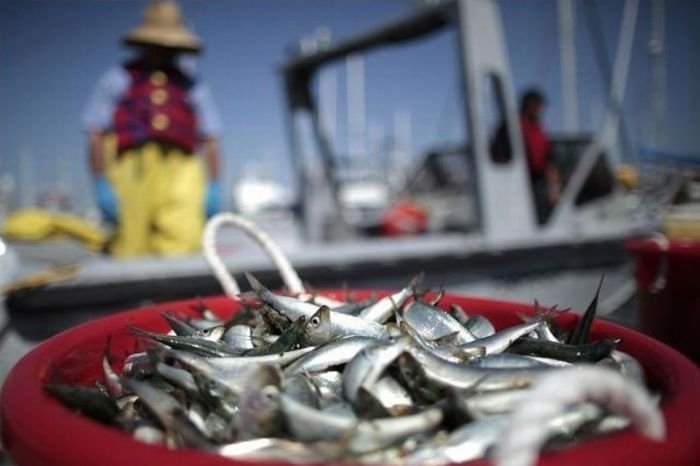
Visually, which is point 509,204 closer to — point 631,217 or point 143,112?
point 631,217

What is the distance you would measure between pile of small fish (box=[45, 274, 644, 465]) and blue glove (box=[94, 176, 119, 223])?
322 centimetres

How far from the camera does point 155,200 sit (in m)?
4.07

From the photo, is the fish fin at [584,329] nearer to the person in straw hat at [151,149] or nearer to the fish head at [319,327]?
the fish head at [319,327]

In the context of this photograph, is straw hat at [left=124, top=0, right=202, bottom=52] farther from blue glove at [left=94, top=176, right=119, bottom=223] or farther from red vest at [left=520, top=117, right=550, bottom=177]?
red vest at [left=520, top=117, right=550, bottom=177]

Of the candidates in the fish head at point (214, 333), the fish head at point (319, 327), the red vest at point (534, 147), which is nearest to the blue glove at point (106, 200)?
the fish head at point (214, 333)

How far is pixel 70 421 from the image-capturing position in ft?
2.35

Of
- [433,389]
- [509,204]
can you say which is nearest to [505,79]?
[509,204]

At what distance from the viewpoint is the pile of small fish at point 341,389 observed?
0.73 metres

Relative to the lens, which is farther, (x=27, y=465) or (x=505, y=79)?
(x=505, y=79)

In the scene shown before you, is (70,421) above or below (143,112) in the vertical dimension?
below

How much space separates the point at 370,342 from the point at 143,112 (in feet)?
11.7

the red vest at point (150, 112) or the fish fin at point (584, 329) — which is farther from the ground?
the red vest at point (150, 112)

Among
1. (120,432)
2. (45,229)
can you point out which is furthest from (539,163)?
(120,432)

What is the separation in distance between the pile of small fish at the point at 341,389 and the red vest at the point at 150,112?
10.2 ft
